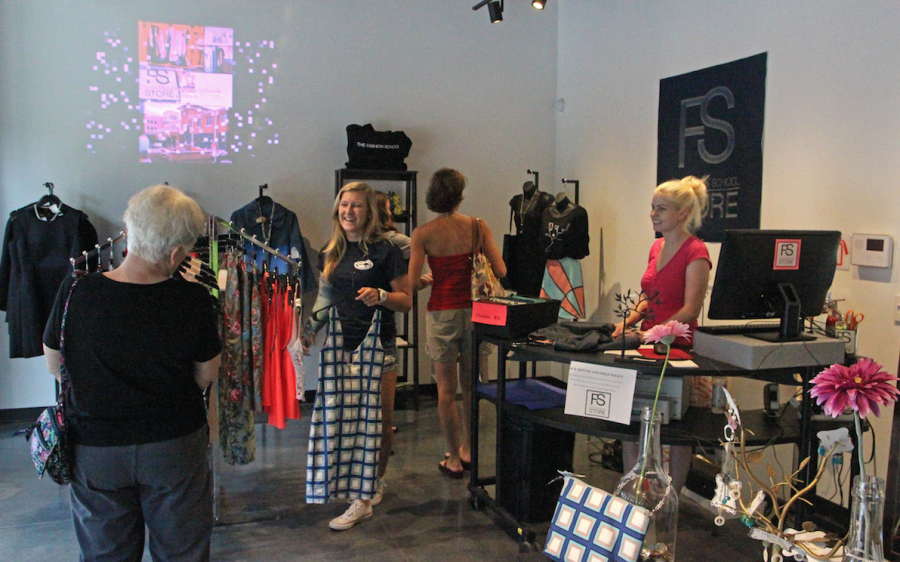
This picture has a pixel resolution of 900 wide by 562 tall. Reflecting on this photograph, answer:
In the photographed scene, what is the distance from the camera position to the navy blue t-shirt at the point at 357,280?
9.67ft

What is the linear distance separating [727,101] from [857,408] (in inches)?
123

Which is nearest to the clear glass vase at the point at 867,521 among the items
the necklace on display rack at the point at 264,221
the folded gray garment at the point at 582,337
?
the folded gray garment at the point at 582,337

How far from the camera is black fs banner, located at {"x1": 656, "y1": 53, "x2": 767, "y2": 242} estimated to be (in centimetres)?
363

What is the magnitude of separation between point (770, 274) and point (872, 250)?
0.97m

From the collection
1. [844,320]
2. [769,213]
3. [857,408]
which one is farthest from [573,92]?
[857,408]

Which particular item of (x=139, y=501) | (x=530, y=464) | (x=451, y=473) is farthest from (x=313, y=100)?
(x=139, y=501)

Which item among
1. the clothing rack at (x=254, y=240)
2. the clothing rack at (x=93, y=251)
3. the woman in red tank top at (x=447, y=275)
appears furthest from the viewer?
the woman in red tank top at (x=447, y=275)

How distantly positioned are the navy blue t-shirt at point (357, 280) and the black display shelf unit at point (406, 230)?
75.2 inches

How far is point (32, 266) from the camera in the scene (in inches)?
170

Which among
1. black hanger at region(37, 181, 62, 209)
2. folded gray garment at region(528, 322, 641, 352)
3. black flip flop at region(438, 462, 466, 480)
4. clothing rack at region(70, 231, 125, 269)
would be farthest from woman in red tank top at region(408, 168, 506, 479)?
black hanger at region(37, 181, 62, 209)

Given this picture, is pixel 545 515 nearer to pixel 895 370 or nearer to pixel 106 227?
pixel 895 370

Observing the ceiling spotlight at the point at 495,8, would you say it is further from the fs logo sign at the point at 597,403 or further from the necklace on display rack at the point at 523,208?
the fs logo sign at the point at 597,403

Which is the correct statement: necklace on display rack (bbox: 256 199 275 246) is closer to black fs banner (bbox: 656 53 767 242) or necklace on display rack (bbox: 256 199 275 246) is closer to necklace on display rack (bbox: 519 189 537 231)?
necklace on display rack (bbox: 519 189 537 231)

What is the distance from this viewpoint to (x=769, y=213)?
11.7 ft
